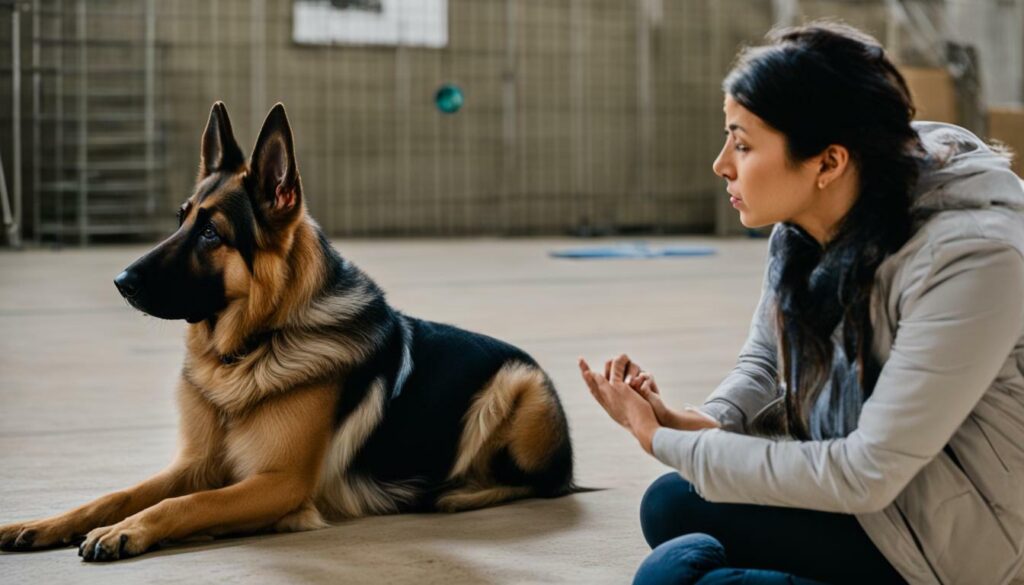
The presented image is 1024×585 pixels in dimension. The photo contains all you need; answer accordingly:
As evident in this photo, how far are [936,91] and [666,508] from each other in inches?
546

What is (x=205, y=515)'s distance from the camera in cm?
273

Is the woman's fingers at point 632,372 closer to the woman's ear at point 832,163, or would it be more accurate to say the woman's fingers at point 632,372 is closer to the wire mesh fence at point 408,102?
the woman's ear at point 832,163

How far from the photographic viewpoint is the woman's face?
193 cm

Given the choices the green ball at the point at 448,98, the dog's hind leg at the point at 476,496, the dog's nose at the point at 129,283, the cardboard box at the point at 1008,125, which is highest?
the green ball at the point at 448,98

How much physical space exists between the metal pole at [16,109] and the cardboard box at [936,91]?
10.1m

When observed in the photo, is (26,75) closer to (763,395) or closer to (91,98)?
(91,98)

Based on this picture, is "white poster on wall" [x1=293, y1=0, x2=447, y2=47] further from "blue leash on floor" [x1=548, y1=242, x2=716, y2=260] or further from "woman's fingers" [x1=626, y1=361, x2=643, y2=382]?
"woman's fingers" [x1=626, y1=361, x2=643, y2=382]

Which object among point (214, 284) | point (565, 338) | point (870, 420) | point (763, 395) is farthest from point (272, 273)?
point (565, 338)

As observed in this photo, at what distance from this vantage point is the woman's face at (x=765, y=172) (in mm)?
1929

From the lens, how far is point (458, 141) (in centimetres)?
1434

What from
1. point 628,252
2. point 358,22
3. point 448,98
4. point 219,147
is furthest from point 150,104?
point 219,147

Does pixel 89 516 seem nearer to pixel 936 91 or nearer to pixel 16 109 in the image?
pixel 16 109

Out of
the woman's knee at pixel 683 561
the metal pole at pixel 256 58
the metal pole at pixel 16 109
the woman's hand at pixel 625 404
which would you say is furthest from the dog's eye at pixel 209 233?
the metal pole at pixel 256 58

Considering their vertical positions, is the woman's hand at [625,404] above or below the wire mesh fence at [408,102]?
below
